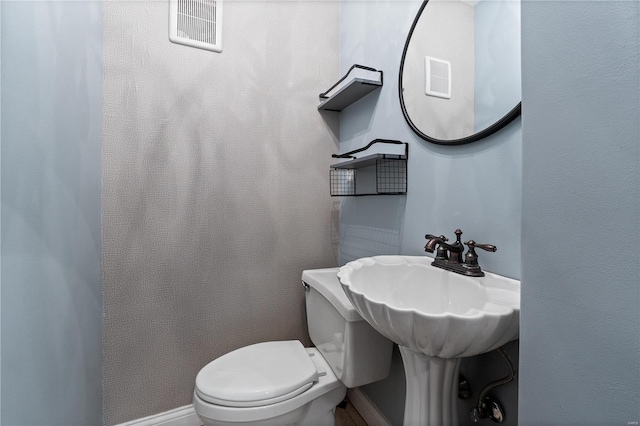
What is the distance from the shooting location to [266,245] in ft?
5.02

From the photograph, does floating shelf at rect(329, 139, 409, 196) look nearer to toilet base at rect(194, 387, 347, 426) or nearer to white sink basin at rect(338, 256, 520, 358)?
white sink basin at rect(338, 256, 520, 358)

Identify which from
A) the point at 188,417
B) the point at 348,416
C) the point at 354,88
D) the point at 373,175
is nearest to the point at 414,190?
the point at 373,175

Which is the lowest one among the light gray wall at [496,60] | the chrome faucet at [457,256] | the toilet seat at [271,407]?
the toilet seat at [271,407]

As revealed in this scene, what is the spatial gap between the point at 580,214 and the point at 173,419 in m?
1.74

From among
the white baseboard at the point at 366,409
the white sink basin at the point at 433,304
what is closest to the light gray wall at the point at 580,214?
the white sink basin at the point at 433,304

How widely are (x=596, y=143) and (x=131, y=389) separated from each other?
177cm

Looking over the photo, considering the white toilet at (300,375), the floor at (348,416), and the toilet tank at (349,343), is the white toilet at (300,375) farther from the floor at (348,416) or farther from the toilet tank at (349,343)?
the floor at (348,416)

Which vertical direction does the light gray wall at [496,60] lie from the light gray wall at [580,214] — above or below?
above

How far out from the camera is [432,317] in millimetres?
541

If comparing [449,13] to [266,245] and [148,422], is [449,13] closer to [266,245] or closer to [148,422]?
[266,245]

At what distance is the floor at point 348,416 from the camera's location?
1.40 metres

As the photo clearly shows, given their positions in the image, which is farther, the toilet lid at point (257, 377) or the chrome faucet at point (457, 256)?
the toilet lid at point (257, 377)

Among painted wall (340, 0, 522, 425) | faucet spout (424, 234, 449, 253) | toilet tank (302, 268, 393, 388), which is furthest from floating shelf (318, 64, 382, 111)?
toilet tank (302, 268, 393, 388)

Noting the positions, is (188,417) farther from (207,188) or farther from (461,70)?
(461,70)
